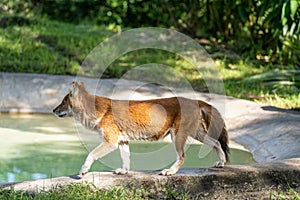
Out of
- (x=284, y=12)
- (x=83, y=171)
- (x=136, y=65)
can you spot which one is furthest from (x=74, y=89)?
(x=136, y=65)

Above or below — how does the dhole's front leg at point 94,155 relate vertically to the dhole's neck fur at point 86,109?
below

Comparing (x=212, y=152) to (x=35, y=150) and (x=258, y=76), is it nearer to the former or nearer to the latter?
(x=35, y=150)

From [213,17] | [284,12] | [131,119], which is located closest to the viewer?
[131,119]

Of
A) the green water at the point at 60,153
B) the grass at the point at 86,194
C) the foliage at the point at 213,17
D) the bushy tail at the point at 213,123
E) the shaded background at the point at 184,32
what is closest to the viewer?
the grass at the point at 86,194

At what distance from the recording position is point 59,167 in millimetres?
7070

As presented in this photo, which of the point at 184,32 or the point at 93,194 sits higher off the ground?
the point at 93,194

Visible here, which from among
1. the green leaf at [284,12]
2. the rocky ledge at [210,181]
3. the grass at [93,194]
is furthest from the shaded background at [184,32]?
the grass at [93,194]

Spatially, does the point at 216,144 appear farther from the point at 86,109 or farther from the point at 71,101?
the point at 71,101

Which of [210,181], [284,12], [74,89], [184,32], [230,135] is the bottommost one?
[230,135]

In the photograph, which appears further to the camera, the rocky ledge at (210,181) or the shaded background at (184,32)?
the shaded background at (184,32)

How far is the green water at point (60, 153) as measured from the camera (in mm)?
6980

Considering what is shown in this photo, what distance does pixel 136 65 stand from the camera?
468 inches

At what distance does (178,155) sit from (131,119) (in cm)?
47

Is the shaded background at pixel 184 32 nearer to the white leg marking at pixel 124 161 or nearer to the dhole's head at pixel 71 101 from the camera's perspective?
the white leg marking at pixel 124 161
